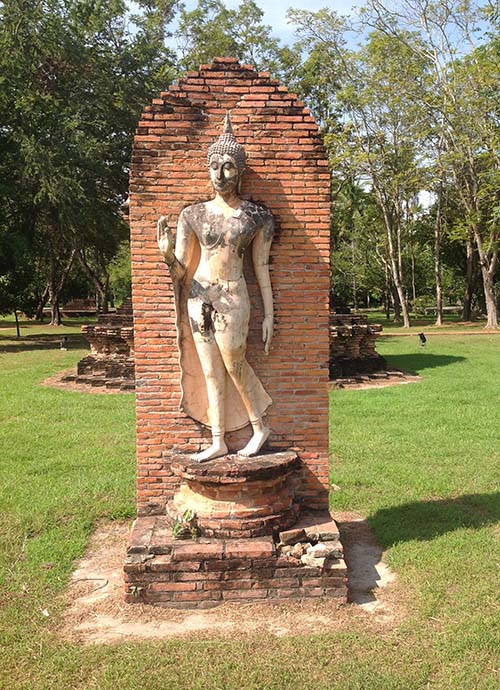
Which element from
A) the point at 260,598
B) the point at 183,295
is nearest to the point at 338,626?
the point at 260,598

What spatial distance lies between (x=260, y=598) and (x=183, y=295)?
2318mm

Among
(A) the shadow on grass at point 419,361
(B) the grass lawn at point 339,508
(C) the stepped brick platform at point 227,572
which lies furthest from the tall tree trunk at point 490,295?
(C) the stepped brick platform at point 227,572

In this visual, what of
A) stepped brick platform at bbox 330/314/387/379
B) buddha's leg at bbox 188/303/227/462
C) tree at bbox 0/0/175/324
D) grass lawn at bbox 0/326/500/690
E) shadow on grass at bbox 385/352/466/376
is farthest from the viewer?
tree at bbox 0/0/175/324

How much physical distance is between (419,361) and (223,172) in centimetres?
1391

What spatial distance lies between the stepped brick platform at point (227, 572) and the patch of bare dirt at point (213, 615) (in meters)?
0.08

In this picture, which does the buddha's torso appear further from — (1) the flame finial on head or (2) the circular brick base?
(2) the circular brick base

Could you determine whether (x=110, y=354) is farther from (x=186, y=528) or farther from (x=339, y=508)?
(x=186, y=528)

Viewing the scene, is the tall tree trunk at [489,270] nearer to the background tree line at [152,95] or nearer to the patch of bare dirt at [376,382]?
the background tree line at [152,95]

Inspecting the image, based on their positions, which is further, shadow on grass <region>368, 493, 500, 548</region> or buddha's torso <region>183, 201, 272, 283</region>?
shadow on grass <region>368, 493, 500, 548</region>

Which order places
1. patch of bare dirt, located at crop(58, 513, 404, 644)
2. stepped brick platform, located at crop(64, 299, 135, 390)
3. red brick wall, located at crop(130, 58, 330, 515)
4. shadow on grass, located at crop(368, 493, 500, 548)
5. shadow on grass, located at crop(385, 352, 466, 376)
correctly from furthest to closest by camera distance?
1. shadow on grass, located at crop(385, 352, 466, 376)
2. stepped brick platform, located at crop(64, 299, 135, 390)
3. shadow on grass, located at crop(368, 493, 500, 548)
4. red brick wall, located at crop(130, 58, 330, 515)
5. patch of bare dirt, located at crop(58, 513, 404, 644)

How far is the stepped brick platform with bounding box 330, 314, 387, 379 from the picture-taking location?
14148 mm

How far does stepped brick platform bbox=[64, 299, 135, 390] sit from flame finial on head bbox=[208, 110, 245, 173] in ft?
30.0

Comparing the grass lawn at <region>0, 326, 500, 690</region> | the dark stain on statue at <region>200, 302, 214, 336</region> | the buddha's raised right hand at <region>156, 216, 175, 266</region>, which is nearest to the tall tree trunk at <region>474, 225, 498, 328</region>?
the grass lawn at <region>0, 326, 500, 690</region>

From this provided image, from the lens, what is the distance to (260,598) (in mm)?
4434
